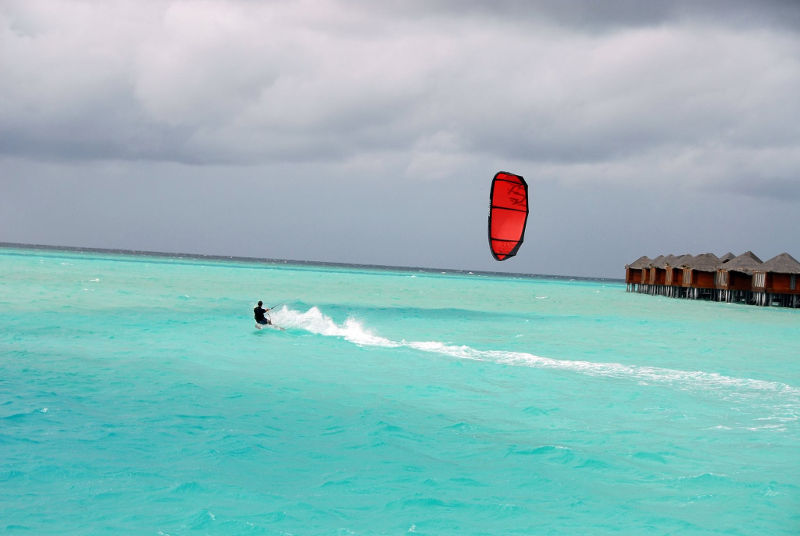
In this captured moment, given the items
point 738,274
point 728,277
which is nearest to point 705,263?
point 738,274

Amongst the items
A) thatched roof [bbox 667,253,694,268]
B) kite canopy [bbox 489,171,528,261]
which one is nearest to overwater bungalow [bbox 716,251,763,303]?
thatched roof [bbox 667,253,694,268]

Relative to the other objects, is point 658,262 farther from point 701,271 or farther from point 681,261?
point 701,271

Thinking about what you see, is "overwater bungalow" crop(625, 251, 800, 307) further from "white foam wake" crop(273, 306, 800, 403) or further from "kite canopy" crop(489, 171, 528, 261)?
"kite canopy" crop(489, 171, 528, 261)

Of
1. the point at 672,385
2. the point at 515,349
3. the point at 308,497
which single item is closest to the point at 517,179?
the point at 308,497

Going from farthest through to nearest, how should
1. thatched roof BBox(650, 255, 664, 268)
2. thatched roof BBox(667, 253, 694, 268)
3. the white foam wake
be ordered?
thatched roof BBox(650, 255, 664, 268)
thatched roof BBox(667, 253, 694, 268)
the white foam wake

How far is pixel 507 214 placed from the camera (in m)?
4.84

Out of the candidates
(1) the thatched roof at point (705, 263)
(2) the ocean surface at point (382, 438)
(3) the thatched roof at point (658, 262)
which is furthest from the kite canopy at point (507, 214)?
(3) the thatched roof at point (658, 262)

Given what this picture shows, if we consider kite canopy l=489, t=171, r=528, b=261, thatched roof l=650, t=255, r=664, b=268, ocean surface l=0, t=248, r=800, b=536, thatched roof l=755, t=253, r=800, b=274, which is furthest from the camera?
thatched roof l=650, t=255, r=664, b=268

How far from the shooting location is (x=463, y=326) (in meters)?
29.5

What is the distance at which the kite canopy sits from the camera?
4617 millimetres

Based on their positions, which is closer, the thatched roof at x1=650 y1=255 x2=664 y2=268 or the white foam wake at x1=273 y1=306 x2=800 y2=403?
the white foam wake at x1=273 y1=306 x2=800 y2=403

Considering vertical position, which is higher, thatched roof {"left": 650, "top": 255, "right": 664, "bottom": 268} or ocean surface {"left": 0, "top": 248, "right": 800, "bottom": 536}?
thatched roof {"left": 650, "top": 255, "right": 664, "bottom": 268}

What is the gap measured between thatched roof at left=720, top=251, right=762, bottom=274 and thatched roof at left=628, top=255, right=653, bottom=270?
15.9 metres

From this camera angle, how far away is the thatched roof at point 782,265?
51.3m
